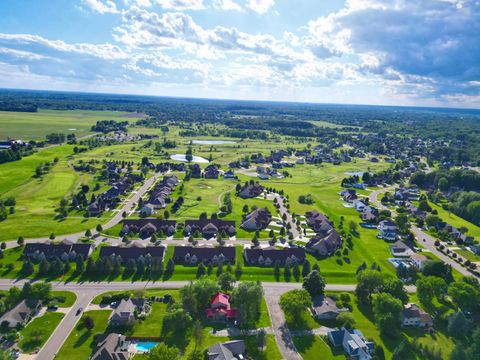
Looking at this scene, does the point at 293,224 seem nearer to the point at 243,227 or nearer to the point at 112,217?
the point at 243,227

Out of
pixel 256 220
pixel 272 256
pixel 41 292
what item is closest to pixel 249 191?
pixel 256 220

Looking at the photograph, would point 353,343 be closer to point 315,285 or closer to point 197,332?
point 315,285

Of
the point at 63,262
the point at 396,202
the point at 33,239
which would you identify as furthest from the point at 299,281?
the point at 396,202

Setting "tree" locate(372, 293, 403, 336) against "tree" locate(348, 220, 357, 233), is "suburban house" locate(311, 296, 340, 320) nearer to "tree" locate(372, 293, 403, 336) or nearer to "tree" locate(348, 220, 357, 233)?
"tree" locate(372, 293, 403, 336)

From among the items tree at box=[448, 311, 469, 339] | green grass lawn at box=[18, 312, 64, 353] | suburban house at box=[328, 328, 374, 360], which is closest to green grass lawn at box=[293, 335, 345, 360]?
suburban house at box=[328, 328, 374, 360]

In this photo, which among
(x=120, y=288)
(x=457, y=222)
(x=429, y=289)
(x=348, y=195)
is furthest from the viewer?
(x=348, y=195)

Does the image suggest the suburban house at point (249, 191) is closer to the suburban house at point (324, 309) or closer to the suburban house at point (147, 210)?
the suburban house at point (147, 210)
